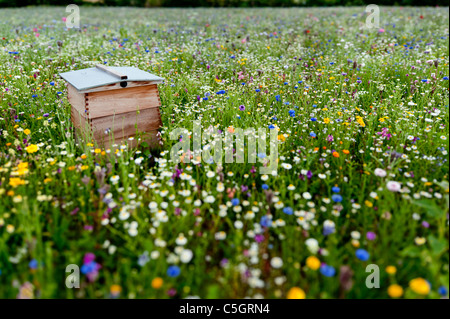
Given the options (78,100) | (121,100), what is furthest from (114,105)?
(78,100)

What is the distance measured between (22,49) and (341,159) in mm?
5901

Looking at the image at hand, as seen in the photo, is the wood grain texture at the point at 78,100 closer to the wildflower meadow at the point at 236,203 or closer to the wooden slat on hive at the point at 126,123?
the wooden slat on hive at the point at 126,123

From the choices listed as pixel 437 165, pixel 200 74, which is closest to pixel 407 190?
pixel 437 165

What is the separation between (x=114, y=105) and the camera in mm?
2803

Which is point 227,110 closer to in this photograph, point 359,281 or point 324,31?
point 359,281

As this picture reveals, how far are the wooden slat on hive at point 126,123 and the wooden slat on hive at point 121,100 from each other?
0.16 ft

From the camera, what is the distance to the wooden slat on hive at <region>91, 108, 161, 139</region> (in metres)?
2.80

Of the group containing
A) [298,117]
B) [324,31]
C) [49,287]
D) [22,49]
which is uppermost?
[324,31]

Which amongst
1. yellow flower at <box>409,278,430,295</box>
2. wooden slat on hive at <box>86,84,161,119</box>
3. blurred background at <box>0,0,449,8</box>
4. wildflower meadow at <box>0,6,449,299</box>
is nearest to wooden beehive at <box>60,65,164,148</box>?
wooden slat on hive at <box>86,84,161,119</box>

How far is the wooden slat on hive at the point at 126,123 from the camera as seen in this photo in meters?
2.80

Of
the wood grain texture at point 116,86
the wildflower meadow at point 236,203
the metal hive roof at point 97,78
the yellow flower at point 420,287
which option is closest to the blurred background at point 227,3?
the wildflower meadow at point 236,203

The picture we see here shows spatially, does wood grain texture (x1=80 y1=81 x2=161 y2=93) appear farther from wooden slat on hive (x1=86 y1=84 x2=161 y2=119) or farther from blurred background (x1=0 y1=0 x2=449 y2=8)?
blurred background (x1=0 y1=0 x2=449 y2=8)

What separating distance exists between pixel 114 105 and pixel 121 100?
0.25 ft

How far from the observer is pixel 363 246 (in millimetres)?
1854
